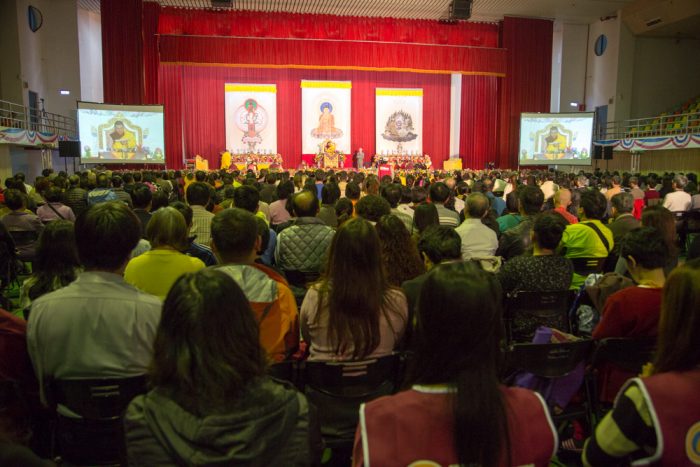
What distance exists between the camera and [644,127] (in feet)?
60.1

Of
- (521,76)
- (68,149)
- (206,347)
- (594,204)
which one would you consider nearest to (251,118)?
(68,149)

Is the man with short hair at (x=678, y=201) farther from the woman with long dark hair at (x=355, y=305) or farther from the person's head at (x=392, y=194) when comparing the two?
the woman with long dark hair at (x=355, y=305)

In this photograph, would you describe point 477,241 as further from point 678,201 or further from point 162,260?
point 678,201

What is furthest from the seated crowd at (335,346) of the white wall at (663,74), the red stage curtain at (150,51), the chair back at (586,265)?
the white wall at (663,74)

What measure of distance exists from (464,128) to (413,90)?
90.8 inches

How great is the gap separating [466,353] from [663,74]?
70.3 feet

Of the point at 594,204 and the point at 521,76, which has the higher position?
the point at 521,76

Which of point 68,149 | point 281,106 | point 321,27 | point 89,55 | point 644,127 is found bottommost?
point 68,149

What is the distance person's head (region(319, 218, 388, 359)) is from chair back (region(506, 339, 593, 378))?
62cm

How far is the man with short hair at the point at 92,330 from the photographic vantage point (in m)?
1.81

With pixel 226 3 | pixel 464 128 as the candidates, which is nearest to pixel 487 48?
pixel 464 128

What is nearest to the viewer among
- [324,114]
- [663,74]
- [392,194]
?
[392,194]

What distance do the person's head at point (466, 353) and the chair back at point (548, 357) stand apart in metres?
1.09

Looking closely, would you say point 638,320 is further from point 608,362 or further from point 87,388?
point 87,388
